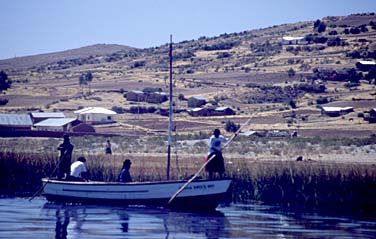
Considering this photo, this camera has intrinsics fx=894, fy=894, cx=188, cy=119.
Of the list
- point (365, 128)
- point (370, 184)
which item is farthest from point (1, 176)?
point (365, 128)

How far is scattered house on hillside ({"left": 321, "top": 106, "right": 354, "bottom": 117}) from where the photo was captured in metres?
90.6

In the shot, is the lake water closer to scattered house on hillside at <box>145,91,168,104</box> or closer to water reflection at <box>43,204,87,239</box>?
water reflection at <box>43,204,87,239</box>

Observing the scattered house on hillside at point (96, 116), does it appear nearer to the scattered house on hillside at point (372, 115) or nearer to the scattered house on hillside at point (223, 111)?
the scattered house on hillside at point (223, 111)

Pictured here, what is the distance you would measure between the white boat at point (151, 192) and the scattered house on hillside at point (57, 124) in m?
44.9

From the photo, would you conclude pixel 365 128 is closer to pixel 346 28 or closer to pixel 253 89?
pixel 253 89

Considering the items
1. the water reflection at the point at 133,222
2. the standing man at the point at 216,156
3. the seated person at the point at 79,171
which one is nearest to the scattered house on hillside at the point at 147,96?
the seated person at the point at 79,171

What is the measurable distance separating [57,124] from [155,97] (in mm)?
24883

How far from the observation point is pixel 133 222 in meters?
31.8

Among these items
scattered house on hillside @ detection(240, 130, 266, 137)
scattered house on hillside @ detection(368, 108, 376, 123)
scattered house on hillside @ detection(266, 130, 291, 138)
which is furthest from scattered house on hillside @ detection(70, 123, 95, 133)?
scattered house on hillside @ detection(368, 108, 376, 123)

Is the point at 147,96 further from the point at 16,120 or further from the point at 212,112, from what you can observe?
the point at 16,120

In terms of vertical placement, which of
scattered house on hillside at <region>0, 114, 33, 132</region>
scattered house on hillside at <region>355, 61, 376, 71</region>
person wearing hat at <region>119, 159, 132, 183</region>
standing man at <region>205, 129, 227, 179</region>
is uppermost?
scattered house on hillside at <region>355, 61, 376, 71</region>

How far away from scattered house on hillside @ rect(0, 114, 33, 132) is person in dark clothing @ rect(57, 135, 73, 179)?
145ft

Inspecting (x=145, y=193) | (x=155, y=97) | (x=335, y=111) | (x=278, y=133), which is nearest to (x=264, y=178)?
(x=145, y=193)

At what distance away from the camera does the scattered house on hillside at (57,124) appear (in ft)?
273
